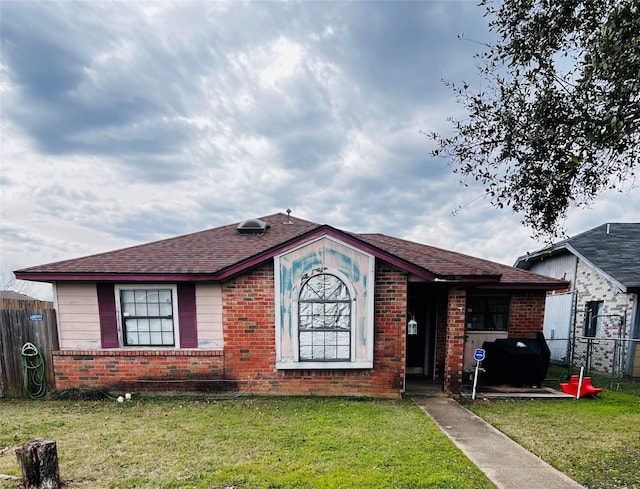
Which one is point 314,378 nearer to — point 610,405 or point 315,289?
point 315,289

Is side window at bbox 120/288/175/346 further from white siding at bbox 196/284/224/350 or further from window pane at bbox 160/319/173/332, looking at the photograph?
white siding at bbox 196/284/224/350

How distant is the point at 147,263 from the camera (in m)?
7.15

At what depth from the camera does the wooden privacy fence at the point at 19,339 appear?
22.9 feet

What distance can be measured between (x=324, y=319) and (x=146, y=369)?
Answer: 402cm

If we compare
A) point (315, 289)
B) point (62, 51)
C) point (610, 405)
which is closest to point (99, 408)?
point (315, 289)

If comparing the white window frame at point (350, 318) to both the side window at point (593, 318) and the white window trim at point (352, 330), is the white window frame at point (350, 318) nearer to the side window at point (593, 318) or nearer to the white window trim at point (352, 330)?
the white window trim at point (352, 330)

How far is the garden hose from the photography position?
6945mm

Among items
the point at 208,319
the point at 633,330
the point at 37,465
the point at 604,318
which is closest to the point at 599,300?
the point at 604,318

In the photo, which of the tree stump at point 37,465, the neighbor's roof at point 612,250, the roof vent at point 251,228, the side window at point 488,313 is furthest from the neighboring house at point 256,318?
the neighbor's roof at point 612,250

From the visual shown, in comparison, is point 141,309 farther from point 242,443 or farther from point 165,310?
point 242,443

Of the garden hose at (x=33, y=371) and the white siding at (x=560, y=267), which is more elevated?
the white siding at (x=560, y=267)

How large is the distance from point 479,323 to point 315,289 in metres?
5.12

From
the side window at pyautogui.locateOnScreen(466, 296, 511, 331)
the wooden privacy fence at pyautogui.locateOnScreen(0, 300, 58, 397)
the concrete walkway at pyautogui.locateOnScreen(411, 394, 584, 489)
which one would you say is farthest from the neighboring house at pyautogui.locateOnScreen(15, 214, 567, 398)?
the side window at pyautogui.locateOnScreen(466, 296, 511, 331)

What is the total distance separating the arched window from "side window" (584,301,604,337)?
31.4 ft
